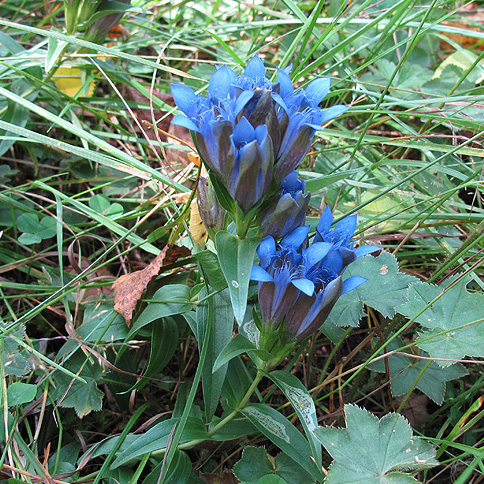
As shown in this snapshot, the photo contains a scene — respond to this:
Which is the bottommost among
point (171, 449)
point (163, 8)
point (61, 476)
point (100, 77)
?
point (61, 476)

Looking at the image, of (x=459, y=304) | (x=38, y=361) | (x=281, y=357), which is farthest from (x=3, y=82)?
(x=459, y=304)

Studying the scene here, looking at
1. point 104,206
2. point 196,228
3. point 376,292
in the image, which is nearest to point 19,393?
point 196,228

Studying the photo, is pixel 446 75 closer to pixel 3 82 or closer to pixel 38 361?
pixel 3 82

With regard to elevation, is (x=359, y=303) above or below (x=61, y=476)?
above

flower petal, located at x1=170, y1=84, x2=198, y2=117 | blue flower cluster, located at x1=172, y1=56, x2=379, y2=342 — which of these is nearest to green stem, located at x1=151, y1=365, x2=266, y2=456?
blue flower cluster, located at x1=172, y1=56, x2=379, y2=342

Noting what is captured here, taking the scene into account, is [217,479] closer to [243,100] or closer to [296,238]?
[296,238]

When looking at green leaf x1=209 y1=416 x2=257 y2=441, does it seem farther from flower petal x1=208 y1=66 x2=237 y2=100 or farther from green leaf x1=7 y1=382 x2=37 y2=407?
flower petal x1=208 y1=66 x2=237 y2=100
